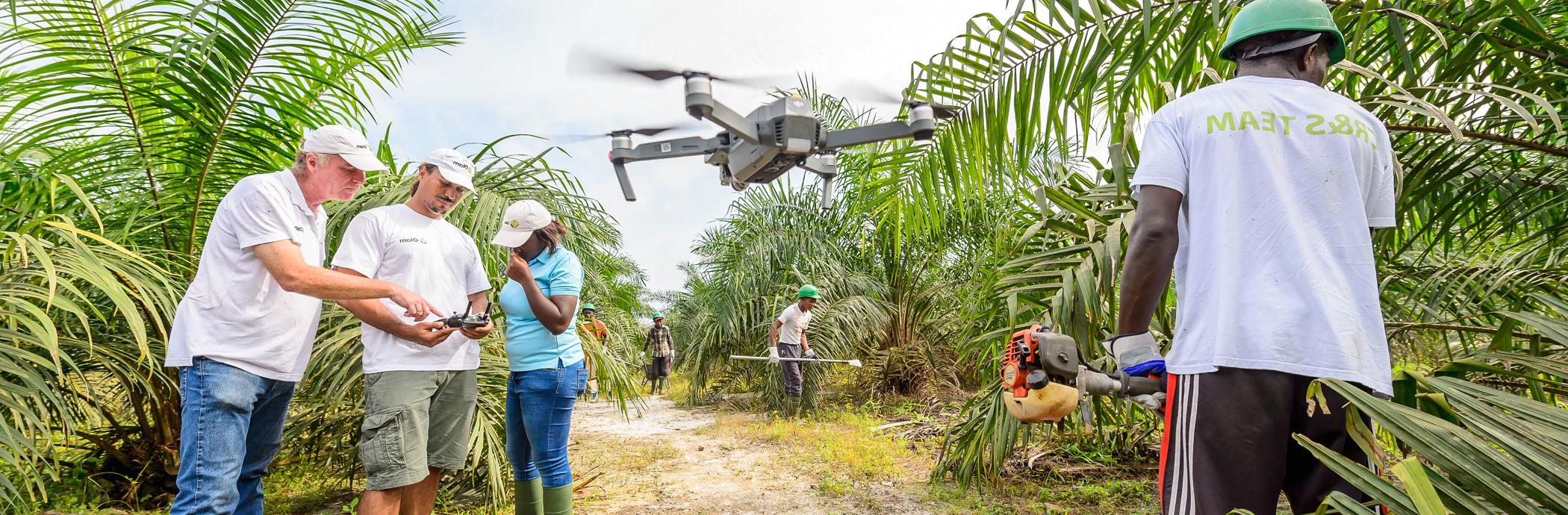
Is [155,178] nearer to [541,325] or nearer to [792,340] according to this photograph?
[541,325]

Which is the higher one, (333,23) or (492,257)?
(333,23)

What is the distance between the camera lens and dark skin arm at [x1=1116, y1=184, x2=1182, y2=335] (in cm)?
134

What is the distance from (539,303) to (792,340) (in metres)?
5.58

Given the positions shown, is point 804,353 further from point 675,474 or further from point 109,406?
point 109,406

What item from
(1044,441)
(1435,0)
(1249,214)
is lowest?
(1044,441)

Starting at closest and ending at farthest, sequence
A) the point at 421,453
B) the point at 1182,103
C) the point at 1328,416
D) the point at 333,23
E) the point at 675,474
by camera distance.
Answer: the point at 1328,416
the point at 1182,103
the point at 421,453
the point at 333,23
the point at 675,474

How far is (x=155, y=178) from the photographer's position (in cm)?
322

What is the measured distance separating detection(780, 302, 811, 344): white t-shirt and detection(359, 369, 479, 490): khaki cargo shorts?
18.6 feet

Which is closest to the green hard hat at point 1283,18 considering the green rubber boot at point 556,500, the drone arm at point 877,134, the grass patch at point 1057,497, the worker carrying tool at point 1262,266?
the worker carrying tool at point 1262,266

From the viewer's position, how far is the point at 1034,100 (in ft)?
8.41

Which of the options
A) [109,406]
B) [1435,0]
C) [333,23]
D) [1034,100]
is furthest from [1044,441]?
[109,406]

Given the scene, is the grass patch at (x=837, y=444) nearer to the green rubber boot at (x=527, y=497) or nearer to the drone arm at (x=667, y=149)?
the green rubber boot at (x=527, y=497)

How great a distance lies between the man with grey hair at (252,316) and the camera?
1.95 m

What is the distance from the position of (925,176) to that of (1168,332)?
1.10 m
